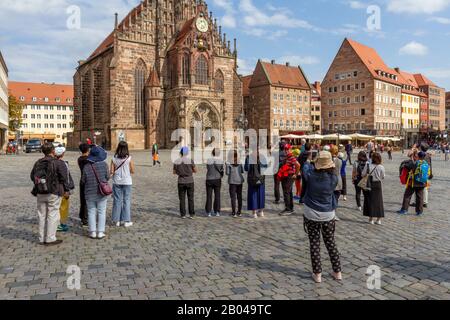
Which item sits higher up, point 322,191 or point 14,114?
point 14,114

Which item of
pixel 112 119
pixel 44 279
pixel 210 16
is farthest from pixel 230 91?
pixel 44 279

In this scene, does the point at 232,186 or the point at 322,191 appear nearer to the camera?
the point at 322,191

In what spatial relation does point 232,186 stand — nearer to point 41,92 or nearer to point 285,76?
point 285,76

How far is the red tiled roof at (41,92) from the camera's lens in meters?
101

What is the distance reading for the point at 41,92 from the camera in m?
103

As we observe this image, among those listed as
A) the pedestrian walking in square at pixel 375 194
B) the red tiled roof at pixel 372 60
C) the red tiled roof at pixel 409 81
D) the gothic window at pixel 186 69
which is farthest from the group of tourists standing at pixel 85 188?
the red tiled roof at pixel 409 81

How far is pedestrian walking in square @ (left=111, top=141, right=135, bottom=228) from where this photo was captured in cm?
813

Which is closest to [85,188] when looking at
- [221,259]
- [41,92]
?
[221,259]

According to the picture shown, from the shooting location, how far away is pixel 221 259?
19.6 feet

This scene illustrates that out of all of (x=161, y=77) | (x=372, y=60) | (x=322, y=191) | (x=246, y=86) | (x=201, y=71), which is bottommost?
(x=322, y=191)

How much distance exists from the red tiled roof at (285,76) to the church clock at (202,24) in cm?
2197

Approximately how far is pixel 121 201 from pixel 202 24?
45.7 meters

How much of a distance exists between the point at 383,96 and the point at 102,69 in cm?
4747
